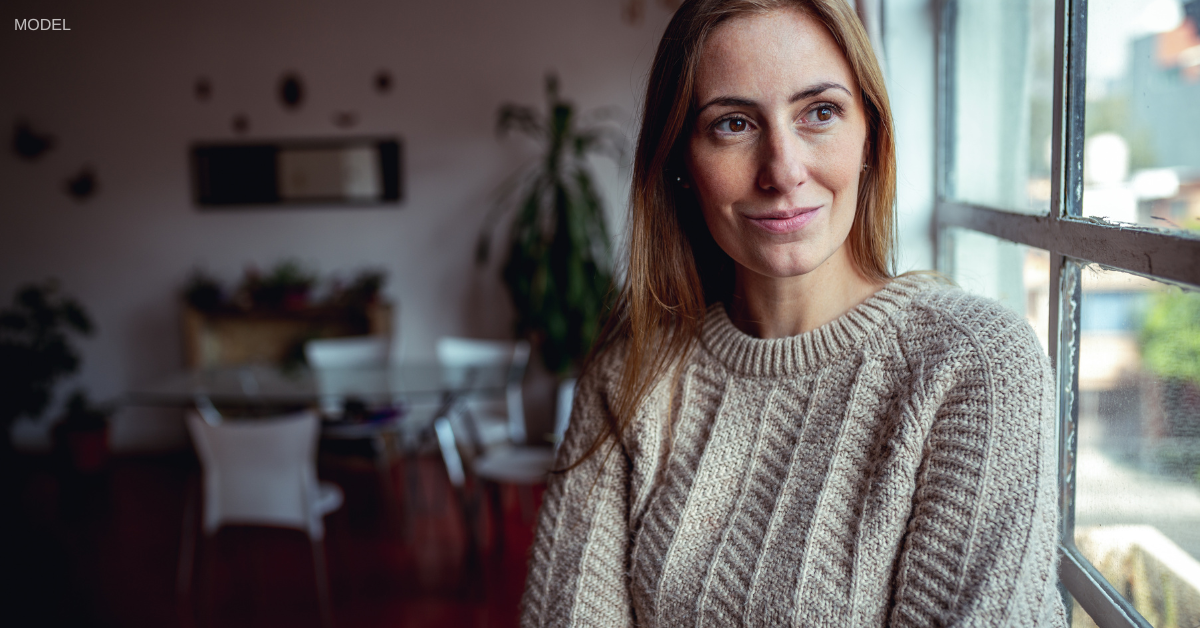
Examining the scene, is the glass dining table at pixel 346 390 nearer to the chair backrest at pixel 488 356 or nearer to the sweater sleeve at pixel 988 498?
the chair backrest at pixel 488 356

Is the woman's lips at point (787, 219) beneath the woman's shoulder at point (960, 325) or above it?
above

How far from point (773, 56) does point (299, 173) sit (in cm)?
462

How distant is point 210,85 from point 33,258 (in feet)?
5.31

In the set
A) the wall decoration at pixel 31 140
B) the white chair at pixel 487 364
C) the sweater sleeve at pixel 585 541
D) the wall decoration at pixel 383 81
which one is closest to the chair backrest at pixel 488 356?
the white chair at pixel 487 364

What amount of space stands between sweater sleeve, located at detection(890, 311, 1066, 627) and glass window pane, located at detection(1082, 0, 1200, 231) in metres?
0.17

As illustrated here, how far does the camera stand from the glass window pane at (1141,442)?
74 cm

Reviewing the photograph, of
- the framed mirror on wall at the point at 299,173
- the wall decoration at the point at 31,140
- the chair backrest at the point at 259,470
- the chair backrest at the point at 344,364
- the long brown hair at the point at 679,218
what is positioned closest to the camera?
the long brown hair at the point at 679,218

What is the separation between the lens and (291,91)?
498cm

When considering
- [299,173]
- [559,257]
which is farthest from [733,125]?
[299,173]

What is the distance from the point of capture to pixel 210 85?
5.03 meters

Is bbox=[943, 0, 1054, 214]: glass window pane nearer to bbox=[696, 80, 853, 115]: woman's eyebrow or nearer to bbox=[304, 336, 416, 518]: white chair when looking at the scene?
bbox=[696, 80, 853, 115]: woman's eyebrow

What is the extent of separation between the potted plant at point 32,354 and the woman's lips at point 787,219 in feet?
16.3

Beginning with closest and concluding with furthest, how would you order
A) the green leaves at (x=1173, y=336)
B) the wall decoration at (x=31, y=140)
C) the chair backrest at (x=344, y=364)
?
the green leaves at (x=1173, y=336)
the chair backrest at (x=344, y=364)
the wall decoration at (x=31, y=140)

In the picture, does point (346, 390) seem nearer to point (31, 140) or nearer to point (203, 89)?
point (203, 89)
